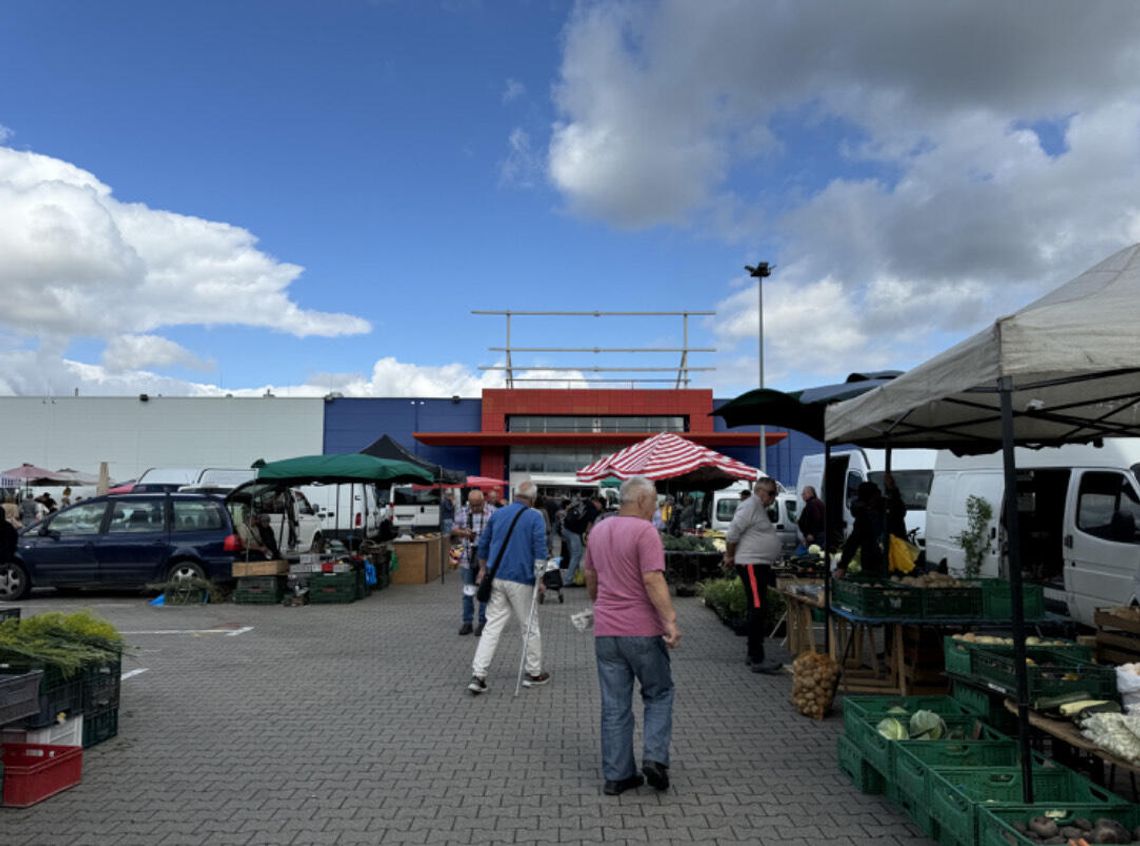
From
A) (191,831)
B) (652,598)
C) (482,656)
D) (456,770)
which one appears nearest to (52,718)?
(191,831)

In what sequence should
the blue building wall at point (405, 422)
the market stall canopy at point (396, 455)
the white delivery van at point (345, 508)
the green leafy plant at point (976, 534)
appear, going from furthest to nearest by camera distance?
1. the blue building wall at point (405, 422)
2. the white delivery van at point (345, 508)
3. the market stall canopy at point (396, 455)
4. the green leafy plant at point (976, 534)

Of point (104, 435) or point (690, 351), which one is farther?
point (104, 435)

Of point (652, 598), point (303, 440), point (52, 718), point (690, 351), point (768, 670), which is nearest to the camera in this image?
point (652, 598)

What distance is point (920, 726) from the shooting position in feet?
16.3

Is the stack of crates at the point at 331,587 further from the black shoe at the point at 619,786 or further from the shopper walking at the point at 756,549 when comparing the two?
the black shoe at the point at 619,786

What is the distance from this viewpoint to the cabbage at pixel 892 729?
4.83m

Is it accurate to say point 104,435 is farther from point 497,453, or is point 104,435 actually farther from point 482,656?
point 482,656

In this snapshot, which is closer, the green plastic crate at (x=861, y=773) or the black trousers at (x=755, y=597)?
the green plastic crate at (x=861, y=773)

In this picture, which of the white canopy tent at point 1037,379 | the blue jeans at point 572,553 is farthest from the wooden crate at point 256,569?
the white canopy tent at point 1037,379

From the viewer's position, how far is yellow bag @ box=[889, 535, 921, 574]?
8500 millimetres

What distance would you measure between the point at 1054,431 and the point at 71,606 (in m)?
13.8

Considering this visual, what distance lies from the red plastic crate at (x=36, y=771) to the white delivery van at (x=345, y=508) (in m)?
18.5

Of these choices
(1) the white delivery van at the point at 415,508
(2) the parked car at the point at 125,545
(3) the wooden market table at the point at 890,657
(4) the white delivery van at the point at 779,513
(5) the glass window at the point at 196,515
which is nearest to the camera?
(3) the wooden market table at the point at 890,657

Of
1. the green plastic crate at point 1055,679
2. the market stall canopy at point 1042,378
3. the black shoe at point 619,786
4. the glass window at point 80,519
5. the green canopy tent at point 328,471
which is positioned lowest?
the black shoe at point 619,786
